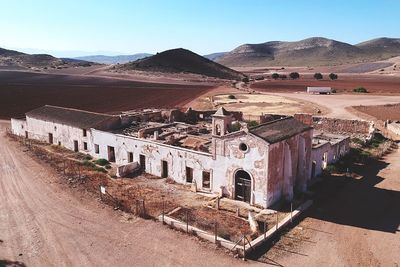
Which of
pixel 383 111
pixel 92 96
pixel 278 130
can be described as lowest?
pixel 383 111

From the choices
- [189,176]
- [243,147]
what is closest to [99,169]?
[189,176]

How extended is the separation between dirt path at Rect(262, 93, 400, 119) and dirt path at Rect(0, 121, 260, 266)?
42238mm

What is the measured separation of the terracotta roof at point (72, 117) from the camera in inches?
1418

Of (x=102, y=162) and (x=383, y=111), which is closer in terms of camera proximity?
(x=102, y=162)

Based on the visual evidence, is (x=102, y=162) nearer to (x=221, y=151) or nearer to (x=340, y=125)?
(x=221, y=151)

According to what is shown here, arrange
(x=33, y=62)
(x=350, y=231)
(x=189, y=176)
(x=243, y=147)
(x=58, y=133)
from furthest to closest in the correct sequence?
1. (x=33, y=62)
2. (x=58, y=133)
3. (x=189, y=176)
4. (x=243, y=147)
5. (x=350, y=231)

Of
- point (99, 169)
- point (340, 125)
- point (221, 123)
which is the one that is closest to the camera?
point (221, 123)

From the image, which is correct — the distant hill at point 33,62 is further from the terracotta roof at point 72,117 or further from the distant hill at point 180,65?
the terracotta roof at point 72,117

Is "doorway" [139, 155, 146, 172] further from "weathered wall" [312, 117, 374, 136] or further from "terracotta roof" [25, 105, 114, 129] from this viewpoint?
"weathered wall" [312, 117, 374, 136]

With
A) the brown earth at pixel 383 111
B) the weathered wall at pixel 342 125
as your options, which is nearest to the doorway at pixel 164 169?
the weathered wall at pixel 342 125

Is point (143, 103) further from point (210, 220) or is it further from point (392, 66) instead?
point (392, 66)

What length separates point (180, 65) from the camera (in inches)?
5522

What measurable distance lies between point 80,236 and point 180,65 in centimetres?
12449

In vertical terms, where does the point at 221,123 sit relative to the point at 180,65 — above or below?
below
